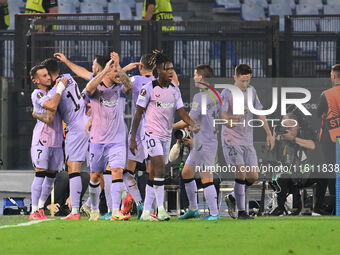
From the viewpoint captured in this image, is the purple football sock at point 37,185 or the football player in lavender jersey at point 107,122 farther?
the purple football sock at point 37,185

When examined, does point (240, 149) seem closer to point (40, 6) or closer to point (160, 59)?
point (160, 59)

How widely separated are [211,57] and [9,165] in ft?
13.8

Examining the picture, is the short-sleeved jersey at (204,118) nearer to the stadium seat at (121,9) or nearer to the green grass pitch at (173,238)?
the green grass pitch at (173,238)

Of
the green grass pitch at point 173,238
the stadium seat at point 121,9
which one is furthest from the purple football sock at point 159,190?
the stadium seat at point 121,9

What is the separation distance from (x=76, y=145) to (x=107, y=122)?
55 centimetres

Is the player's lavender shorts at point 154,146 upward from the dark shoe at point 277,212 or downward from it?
upward

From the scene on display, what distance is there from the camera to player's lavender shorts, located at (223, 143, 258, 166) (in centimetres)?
991

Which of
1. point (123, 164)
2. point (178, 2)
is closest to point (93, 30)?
point (123, 164)

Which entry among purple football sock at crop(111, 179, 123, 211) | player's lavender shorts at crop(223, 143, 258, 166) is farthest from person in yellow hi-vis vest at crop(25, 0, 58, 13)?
purple football sock at crop(111, 179, 123, 211)

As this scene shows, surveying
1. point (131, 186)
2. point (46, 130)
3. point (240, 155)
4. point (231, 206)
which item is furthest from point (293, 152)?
point (46, 130)

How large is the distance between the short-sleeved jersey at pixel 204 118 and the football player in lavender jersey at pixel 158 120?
0.46 m

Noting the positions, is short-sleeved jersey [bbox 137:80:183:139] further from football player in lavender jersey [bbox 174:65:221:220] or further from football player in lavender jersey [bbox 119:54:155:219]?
football player in lavender jersey [bbox 119:54:155:219]

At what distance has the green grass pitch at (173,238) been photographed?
6.38 m

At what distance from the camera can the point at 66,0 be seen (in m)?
22.3
